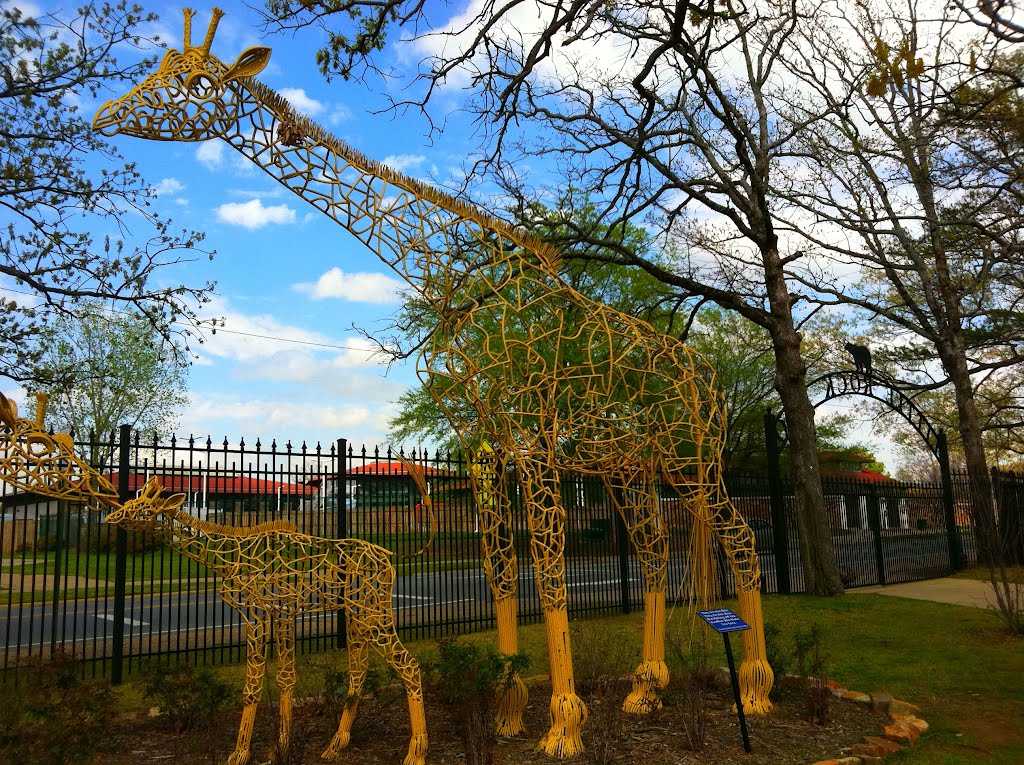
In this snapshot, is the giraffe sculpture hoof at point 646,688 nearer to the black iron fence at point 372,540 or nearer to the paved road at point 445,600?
the black iron fence at point 372,540

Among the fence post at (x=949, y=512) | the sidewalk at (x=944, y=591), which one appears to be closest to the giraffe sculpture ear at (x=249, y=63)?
the sidewalk at (x=944, y=591)

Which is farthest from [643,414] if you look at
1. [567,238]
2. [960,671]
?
[567,238]

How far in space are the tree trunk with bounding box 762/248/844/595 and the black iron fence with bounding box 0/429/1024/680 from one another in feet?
2.16

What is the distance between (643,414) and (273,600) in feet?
10.2

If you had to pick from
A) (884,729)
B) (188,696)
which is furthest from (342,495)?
(884,729)

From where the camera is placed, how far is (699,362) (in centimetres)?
662

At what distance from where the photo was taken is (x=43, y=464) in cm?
421

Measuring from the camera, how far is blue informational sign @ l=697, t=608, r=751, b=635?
514 centimetres

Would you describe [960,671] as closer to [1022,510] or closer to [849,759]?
[849,759]

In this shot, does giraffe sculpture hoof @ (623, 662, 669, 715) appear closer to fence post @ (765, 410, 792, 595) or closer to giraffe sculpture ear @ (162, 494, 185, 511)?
giraffe sculpture ear @ (162, 494, 185, 511)

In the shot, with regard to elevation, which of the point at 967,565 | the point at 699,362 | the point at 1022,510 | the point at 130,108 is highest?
the point at 130,108

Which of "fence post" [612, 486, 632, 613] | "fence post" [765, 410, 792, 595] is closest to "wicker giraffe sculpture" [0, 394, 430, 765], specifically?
"fence post" [612, 486, 632, 613]

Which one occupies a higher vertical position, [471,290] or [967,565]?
[471,290]

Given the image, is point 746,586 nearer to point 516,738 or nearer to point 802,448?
point 516,738
